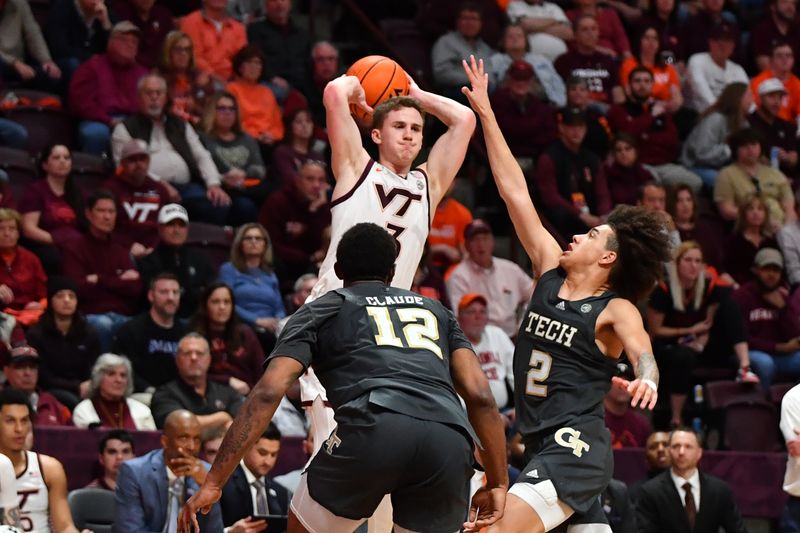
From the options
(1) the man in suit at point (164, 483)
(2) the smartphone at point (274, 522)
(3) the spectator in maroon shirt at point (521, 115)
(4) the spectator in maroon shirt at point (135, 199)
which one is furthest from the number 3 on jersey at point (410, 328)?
(3) the spectator in maroon shirt at point (521, 115)

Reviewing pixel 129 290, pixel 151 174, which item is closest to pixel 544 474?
pixel 129 290

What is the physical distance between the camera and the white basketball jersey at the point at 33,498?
9.64 metres

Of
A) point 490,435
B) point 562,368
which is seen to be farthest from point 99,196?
point 490,435

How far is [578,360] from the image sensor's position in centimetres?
734

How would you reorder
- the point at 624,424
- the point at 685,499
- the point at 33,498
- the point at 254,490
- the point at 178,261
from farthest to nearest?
the point at 178,261 → the point at 624,424 → the point at 685,499 → the point at 254,490 → the point at 33,498

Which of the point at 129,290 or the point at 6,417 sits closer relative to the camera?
the point at 6,417

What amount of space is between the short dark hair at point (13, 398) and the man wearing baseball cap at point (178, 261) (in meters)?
2.60

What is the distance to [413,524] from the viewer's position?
626 cm

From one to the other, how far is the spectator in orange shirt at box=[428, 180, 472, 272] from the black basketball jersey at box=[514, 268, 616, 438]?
6.64 meters

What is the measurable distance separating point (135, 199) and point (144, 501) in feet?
12.5

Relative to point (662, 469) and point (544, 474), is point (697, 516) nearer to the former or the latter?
point (662, 469)

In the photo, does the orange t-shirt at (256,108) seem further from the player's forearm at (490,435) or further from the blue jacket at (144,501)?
the player's forearm at (490,435)

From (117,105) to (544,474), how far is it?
7627mm

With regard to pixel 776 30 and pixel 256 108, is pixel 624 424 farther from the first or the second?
pixel 776 30
